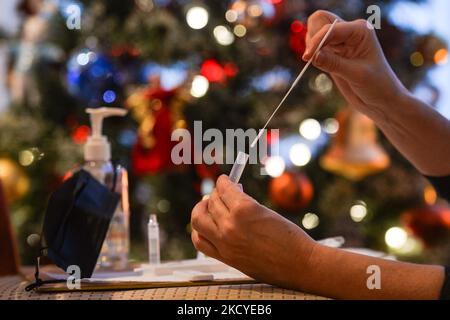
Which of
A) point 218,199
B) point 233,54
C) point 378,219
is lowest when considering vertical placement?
point 378,219

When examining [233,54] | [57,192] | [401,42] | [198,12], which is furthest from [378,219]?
[57,192]

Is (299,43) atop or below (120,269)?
atop

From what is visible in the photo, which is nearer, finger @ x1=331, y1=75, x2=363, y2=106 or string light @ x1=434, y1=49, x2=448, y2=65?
finger @ x1=331, y1=75, x2=363, y2=106

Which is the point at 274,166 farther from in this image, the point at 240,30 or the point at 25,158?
the point at 25,158

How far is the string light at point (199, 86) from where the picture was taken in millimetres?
1713

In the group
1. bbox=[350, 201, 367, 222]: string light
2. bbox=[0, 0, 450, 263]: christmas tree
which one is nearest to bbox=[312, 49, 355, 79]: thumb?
bbox=[0, 0, 450, 263]: christmas tree

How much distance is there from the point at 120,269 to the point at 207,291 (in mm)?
194

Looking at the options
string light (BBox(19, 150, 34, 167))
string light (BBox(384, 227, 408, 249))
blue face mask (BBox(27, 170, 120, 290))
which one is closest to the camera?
blue face mask (BBox(27, 170, 120, 290))

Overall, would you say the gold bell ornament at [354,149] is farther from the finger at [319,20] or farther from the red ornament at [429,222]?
the finger at [319,20]

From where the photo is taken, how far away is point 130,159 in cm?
176

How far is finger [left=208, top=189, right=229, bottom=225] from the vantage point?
62 centimetres

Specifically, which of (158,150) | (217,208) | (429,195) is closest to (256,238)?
(217,208)

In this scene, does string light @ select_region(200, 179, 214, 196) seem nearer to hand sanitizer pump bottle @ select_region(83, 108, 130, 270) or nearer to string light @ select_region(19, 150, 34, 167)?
string light @ select_region(19, 150, 34, 167)
